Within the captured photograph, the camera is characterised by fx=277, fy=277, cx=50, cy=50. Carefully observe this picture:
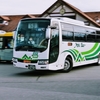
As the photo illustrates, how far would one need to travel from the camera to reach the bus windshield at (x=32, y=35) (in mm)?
12609

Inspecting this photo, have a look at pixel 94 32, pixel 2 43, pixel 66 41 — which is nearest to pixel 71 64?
pixel 66 41

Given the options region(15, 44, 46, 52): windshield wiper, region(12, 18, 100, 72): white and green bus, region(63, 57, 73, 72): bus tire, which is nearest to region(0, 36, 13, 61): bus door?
region(12, 18, 100, 72): white and green bus

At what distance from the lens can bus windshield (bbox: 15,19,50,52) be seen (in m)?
12.6

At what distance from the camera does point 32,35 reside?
42.4 feet

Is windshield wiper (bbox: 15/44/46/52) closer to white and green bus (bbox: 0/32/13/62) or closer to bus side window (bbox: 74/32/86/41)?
bus side window (bbox: 74/32/86/41)

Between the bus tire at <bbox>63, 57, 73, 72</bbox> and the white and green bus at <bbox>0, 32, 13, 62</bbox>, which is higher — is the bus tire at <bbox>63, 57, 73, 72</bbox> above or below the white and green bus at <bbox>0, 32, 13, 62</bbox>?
below

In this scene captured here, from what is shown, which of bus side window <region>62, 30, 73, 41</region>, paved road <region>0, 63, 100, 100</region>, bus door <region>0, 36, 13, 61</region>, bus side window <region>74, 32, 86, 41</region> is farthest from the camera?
bus door <region>0, 36, 13, 61</region>

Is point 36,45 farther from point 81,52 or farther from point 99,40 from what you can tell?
point 99,40

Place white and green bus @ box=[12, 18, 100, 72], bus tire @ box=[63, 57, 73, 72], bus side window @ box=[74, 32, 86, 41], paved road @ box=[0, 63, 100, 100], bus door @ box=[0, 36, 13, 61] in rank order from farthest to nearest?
bus door @ box=[0, 36, 13, 61] → bus side window @ box=[74, 32, 86, 41] → bus tire @ box=[63, 57, 73, 72] → white and green bus @ box=[12, 18, 100, 72] → paved road @ box=[0, 63, 100, 100]

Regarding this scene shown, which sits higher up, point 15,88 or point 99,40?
point 99,40

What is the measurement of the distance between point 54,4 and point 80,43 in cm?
1992

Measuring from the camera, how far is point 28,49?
12.8 metres

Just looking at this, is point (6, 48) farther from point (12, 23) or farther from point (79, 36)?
point (12, 23)

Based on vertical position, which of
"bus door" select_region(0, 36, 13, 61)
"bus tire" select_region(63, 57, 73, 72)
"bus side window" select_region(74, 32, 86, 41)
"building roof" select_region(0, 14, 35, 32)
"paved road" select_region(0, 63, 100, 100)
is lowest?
"paved road" select_region(0, 63, 100, 100)
